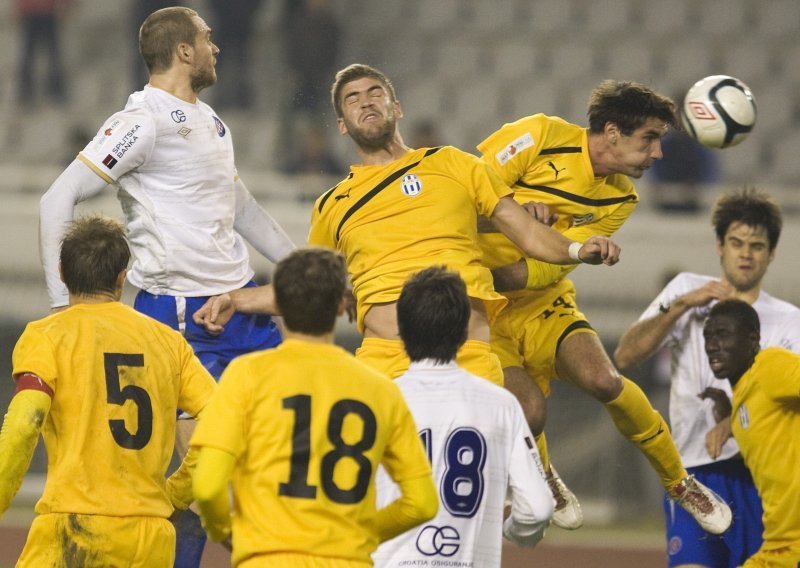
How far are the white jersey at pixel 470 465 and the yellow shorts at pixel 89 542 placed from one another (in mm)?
943

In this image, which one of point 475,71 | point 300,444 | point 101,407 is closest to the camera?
point 300,444

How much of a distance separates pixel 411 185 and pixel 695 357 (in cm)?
213

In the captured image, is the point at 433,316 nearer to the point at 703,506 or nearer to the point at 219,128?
the point at 219,128

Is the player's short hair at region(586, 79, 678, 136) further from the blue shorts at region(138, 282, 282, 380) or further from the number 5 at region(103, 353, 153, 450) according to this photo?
the number 5 at region(103, 353, 153, 450)

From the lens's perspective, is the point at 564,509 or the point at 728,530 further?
the point at 728,530

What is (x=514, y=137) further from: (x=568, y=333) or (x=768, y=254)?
(x=768, y=254)

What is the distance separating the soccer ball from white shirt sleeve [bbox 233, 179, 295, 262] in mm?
2135

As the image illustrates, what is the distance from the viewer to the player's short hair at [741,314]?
6527 millimetres

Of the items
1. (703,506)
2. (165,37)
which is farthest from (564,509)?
(165,37)

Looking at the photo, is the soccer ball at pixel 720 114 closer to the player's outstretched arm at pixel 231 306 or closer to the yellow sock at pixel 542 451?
the yellow sock at pixel 542 451

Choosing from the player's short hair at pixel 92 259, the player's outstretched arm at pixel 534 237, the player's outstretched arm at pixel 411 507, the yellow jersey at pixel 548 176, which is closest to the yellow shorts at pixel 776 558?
the yellow jersey at pixel 548 176

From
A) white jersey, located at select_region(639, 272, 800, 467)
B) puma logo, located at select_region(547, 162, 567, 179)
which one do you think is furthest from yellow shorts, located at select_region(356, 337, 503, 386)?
white jersey, located at select_region(639, 272, 800, 467)

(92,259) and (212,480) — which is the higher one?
(92,259)

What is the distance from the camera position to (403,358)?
585cm
